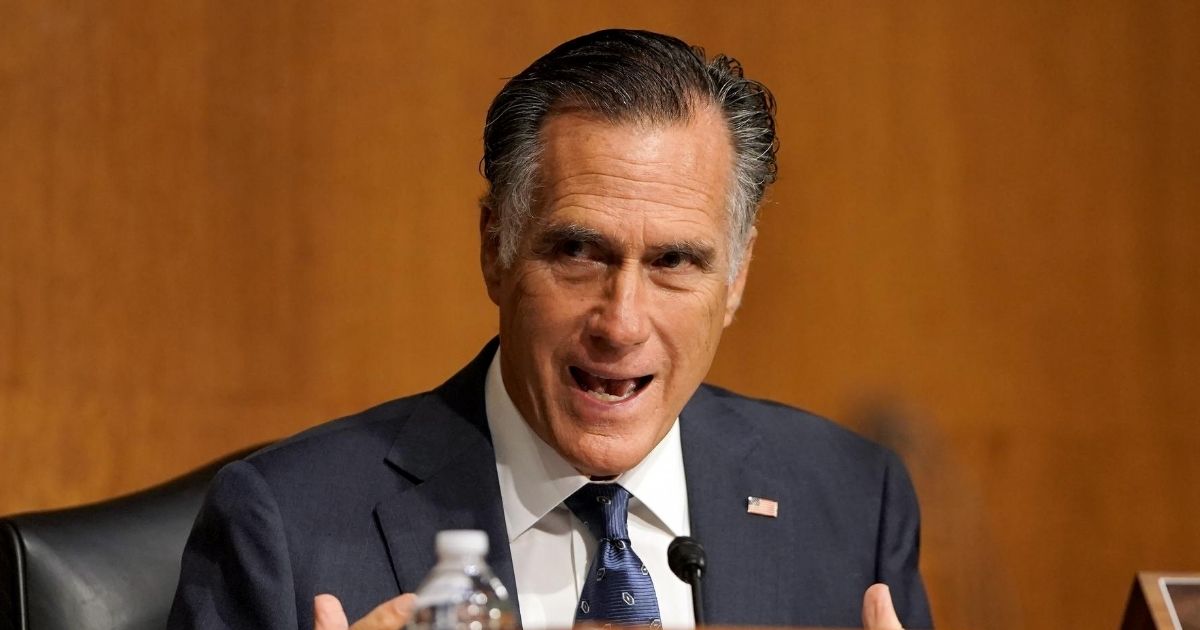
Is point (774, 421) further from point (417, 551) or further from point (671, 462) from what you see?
point (417, 551)

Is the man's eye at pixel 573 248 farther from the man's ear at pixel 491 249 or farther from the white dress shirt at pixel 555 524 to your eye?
the white dress shirt at pixel 555 524

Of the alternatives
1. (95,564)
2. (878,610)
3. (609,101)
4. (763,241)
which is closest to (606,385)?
(609,101)

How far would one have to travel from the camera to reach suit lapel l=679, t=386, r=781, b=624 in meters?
2.28

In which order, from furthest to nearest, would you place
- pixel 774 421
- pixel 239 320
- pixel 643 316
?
pixel 239 320, pixel 774 421, pixel 643 316

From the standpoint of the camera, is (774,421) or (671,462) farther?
(774,421)

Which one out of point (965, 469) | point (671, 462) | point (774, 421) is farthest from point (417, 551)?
point (965, 469)

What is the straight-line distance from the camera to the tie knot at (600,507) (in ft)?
7.25

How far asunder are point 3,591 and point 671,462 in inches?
40.5

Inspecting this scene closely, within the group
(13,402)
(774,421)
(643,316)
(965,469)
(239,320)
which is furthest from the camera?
(965,469)

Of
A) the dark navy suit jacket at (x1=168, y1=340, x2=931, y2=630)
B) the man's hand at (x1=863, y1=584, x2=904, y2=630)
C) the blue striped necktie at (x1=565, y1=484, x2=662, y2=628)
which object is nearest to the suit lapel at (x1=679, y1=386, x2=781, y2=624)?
the dark navy suit jacket at (x1=168, y1=340, x2=931, y2=630)

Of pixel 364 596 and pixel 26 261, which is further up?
pixel 26 261

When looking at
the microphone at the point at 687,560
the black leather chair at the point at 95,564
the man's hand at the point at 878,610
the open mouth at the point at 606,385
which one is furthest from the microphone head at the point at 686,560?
the black leather chair at the point at 95,564

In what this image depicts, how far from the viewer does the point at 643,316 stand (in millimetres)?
2100

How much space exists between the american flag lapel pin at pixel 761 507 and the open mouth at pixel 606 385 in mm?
375
